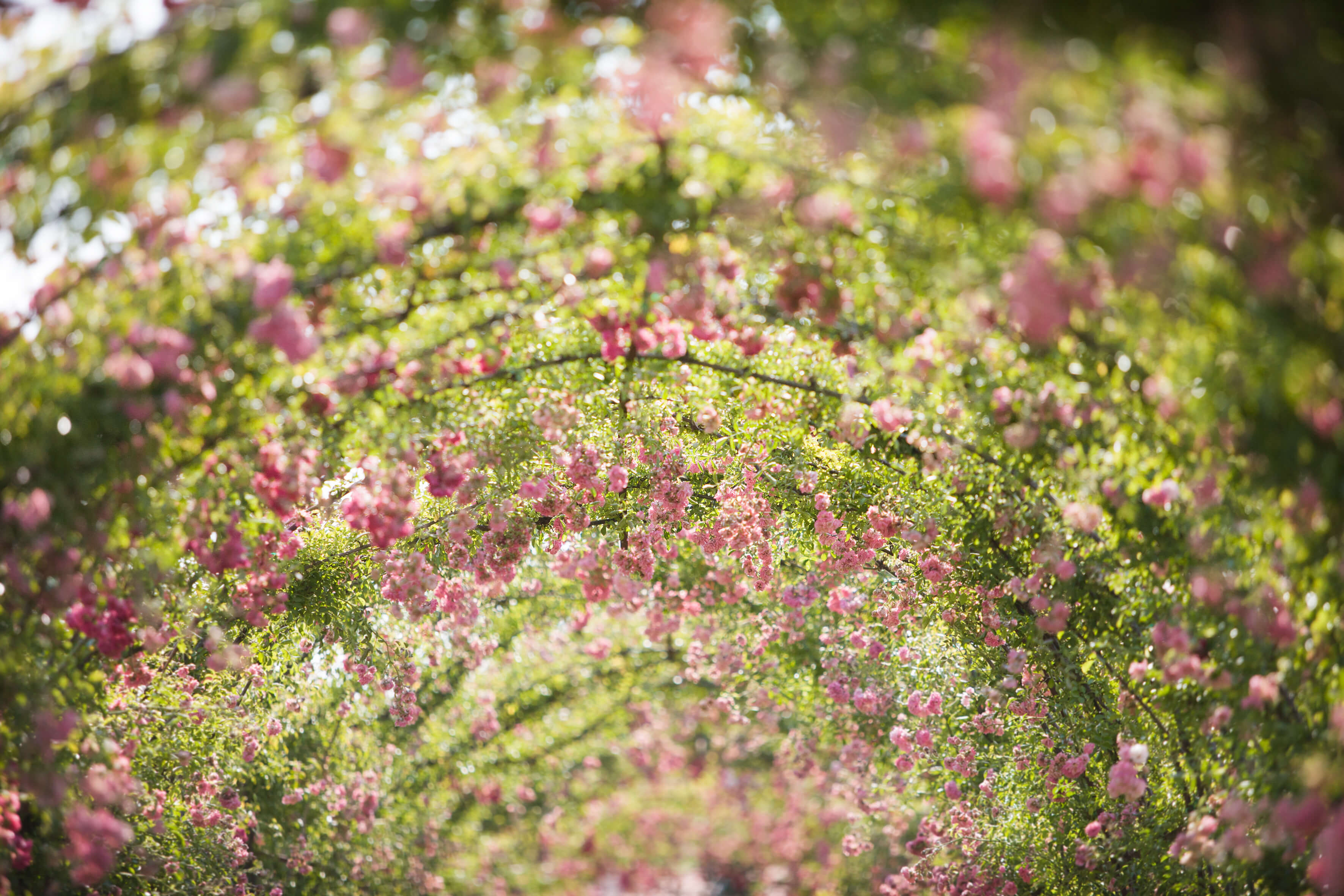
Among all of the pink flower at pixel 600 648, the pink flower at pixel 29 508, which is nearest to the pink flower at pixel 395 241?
the pink flower at pixel 29 508

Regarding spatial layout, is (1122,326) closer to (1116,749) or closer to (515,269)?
(515,269)

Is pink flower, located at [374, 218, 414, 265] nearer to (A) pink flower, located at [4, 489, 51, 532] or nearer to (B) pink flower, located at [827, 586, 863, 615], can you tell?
(A) pink flower, located at [4, 489, 51, 532]

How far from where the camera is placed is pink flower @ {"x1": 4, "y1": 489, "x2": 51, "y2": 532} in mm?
3820

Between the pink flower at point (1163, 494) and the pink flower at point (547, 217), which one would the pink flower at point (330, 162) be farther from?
the pink flower at point (1163, 494)

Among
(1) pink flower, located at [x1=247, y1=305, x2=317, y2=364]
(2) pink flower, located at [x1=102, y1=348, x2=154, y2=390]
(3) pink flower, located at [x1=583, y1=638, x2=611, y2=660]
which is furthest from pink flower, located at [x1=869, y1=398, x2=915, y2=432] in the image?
(3) pink flower, located at [x1=583, y1=638, x2=611, y2=660]

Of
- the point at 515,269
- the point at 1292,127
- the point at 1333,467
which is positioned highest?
the point at 1292,127

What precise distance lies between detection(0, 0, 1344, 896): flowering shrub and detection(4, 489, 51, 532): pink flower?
0.03 metres

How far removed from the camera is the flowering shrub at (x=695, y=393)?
293 centimetres

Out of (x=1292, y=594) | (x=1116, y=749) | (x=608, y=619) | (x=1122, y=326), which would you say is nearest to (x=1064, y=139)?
(x=1122, y=326)

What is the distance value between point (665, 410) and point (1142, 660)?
3140 millimetres

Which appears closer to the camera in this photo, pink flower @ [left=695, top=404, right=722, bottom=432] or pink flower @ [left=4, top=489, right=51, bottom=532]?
pink flower @ [left=4, top=489, right=51, bottom=532]

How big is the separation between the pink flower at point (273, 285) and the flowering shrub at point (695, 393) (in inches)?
0.9

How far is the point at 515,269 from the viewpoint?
4066 millimetres

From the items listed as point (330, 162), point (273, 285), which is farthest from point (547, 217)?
point (273, 285)
